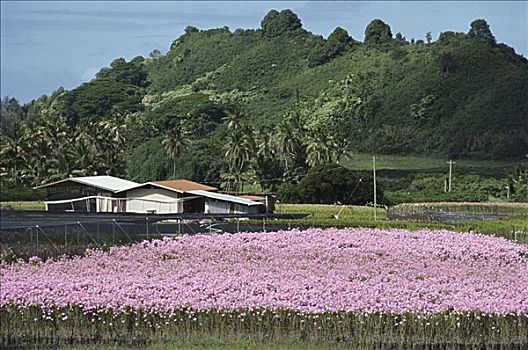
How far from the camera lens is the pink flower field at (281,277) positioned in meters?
17.6

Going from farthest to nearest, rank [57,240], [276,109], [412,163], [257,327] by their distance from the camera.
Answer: [276,109] → [412,163] → [57,240] → [257,327]

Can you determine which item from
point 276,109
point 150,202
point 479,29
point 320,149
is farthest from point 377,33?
point 150,202

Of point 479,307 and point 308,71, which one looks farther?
point 308,71

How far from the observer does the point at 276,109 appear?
124625 mm

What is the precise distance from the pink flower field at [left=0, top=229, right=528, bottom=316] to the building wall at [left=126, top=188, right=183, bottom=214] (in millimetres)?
28210

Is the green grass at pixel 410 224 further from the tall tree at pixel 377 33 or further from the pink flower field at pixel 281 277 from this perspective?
the tall tree at pixel 377 33

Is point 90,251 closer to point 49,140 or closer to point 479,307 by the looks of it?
point 479,307

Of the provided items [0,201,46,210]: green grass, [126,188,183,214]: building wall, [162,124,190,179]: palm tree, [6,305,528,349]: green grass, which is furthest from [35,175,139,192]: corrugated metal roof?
[6,305,528,349]: green grass

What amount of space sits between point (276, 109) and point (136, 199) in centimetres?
7129

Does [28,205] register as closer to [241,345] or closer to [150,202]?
[150,202]

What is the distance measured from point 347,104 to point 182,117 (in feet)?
71.4

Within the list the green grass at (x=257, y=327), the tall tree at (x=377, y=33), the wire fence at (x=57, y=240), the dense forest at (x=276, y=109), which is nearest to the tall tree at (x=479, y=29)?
the dense forest at (x=276, y=109)

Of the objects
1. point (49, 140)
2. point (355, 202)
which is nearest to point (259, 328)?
point (355, 202)

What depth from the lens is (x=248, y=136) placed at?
268 ft
